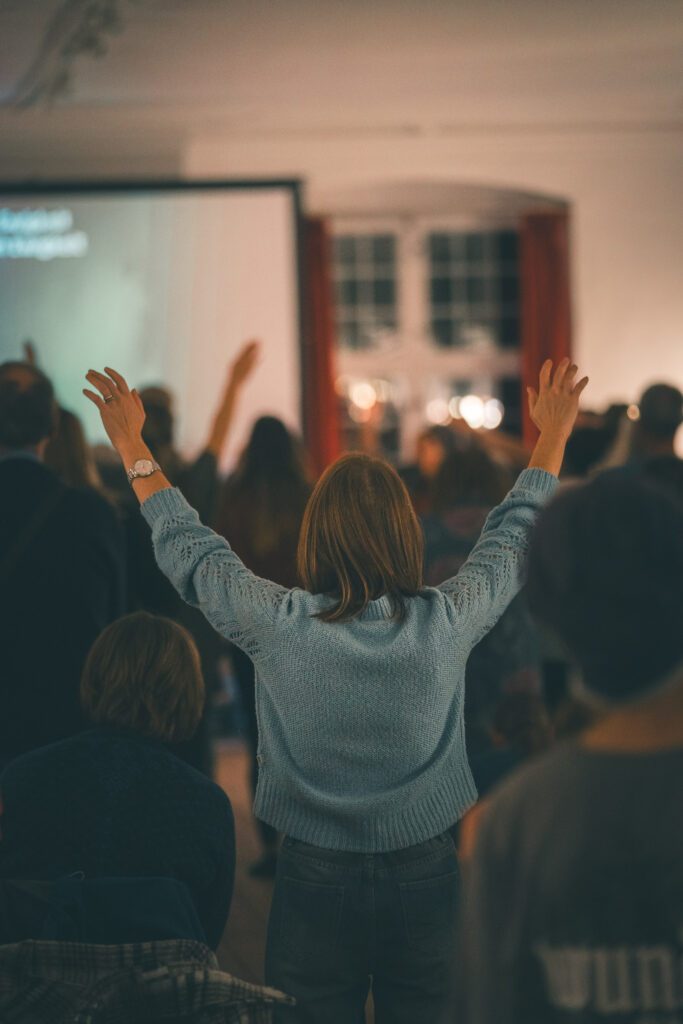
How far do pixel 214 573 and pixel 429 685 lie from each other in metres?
0.32

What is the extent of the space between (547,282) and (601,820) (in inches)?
301

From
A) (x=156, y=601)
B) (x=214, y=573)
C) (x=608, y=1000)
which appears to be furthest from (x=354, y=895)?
(x=156, y=601)

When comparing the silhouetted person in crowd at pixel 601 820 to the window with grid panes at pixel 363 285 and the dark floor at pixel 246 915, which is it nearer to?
the dark floor at pixel 246 915

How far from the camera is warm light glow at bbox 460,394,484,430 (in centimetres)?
873

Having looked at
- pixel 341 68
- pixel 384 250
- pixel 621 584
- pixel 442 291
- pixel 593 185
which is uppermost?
pixel 341 68

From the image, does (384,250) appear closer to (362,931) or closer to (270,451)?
(270,451)

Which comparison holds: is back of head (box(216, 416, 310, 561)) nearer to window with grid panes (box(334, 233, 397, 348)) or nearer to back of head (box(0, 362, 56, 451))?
back of head (box(0, 362, 56, 451))

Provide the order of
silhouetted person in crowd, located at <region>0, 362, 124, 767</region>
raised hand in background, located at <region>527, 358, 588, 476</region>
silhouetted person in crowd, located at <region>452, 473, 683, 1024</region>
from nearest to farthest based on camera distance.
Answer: silhouetted person in crowd, located at <region>452, 473, 683, 1024</region> → raised hand in background, located at <region>527, 358, 588, 476</region> → silhouetted person in crowd, located at <region>0, 362, 124, 767</region>

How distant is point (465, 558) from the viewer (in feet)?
10.5

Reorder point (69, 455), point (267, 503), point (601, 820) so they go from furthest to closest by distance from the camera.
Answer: point (267, 503), point (69, 455), point (601, 820)

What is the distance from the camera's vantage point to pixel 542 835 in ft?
2.95

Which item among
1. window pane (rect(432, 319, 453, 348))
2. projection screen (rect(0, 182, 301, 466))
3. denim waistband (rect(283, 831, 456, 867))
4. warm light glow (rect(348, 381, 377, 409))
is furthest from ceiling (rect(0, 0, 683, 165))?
denim waistband (rect(283, 831, 456, 867))

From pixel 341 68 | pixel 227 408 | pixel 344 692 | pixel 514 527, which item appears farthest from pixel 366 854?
pixel 341 68

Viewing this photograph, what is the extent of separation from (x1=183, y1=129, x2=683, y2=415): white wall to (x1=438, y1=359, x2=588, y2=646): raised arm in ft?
20.4
